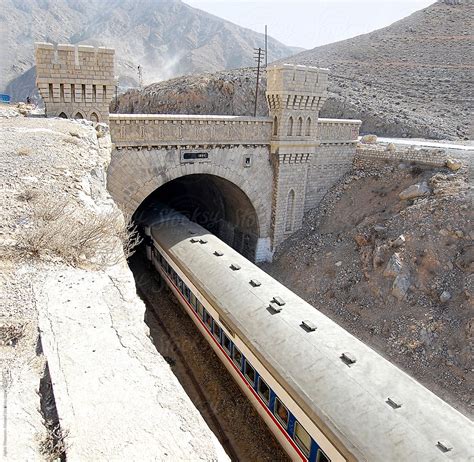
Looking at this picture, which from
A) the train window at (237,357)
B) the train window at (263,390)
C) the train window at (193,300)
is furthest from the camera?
the train window at (193,300)

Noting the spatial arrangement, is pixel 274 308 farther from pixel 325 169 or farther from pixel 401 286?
pixel 325 169

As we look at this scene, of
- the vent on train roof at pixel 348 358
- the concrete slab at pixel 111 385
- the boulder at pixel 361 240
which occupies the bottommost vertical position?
the boulder at pixel 361 240

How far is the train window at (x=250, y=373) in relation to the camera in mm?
8620

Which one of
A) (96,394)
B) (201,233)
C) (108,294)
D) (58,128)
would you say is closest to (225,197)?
(201,233)

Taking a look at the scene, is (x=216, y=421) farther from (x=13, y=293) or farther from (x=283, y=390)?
(x=13, y=293)

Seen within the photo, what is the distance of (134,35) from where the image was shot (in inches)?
4569

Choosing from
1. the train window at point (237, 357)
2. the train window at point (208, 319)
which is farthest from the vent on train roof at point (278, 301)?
the train window at point (208, 319)

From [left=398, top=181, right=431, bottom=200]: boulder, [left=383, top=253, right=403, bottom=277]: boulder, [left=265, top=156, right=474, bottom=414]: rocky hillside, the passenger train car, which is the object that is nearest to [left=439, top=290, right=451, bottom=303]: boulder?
[left=265, top=156, right=474, bottom=414]: rocky hillside

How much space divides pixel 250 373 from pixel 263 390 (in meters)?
0.58

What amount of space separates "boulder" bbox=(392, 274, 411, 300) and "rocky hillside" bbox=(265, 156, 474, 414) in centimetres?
3

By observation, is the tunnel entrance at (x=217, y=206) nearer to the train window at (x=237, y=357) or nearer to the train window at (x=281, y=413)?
the train window at (x=237, y=357)

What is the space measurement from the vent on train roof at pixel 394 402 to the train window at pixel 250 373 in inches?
123

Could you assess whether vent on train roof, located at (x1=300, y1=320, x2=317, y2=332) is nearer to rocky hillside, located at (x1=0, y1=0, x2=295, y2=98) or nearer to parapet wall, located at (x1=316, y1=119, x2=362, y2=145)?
parapet wall, located at (x1=316, y1=119, x2=362, y2=145)

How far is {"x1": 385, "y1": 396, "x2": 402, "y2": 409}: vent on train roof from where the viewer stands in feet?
19.9
